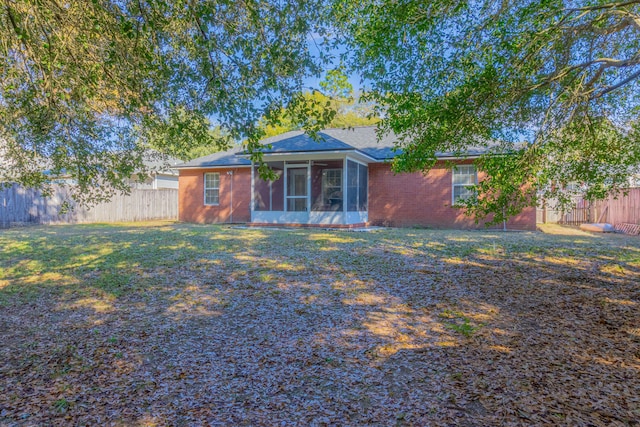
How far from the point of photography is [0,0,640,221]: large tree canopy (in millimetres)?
4680

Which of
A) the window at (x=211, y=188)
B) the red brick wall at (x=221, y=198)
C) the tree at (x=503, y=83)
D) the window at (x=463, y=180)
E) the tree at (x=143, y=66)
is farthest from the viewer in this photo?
the window at (x=211, y=188)

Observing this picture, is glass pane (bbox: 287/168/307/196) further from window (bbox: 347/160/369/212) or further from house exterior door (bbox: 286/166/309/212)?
window (bbox: 347/160/369/212)

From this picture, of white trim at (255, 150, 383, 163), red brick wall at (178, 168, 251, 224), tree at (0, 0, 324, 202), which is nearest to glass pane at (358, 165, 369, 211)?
white trim at (255, 150, 383, 163)

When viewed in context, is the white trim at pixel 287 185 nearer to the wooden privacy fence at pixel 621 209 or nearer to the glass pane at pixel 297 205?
the glass pane at pixel 297 205

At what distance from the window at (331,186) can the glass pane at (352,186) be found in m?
0.59

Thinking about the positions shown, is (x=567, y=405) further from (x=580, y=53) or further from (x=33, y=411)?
(x=580, y=53)

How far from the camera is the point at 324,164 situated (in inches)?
604

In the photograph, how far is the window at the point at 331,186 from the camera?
51.1ft

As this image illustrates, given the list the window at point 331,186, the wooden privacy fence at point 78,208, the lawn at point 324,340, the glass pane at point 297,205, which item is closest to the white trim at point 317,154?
the window at point 331,186

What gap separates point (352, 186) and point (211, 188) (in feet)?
24.9

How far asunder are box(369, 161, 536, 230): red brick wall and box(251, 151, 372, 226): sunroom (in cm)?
58

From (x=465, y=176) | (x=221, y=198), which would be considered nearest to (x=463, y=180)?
(x=465, y=176)

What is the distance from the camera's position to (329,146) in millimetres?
14133

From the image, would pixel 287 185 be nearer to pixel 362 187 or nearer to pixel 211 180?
pixel 362 187
